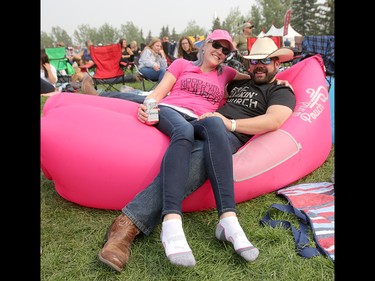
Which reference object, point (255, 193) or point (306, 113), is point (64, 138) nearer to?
point (255, 193)

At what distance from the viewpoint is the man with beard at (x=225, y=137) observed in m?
1.75

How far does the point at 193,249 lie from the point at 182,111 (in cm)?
96

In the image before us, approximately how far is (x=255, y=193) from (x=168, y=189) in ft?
2.58

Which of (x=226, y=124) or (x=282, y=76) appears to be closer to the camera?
(x=226, y=124)

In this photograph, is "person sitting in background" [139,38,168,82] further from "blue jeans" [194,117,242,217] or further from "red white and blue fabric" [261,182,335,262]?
"blue jeans" [194,117,242,217]

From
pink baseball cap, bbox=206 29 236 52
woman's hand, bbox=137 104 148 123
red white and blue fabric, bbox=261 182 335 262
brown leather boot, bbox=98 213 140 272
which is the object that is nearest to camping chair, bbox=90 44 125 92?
pink baseball cap, bbox=206 29 236 52

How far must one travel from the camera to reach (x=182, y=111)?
Result: 2.38 meters

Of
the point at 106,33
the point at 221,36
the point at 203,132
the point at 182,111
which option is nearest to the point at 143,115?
the point at 182,111

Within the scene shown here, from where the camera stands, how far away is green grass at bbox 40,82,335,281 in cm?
164

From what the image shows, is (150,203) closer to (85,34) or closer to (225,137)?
(225,137)

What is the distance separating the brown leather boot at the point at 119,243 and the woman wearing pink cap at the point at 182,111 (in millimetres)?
187
